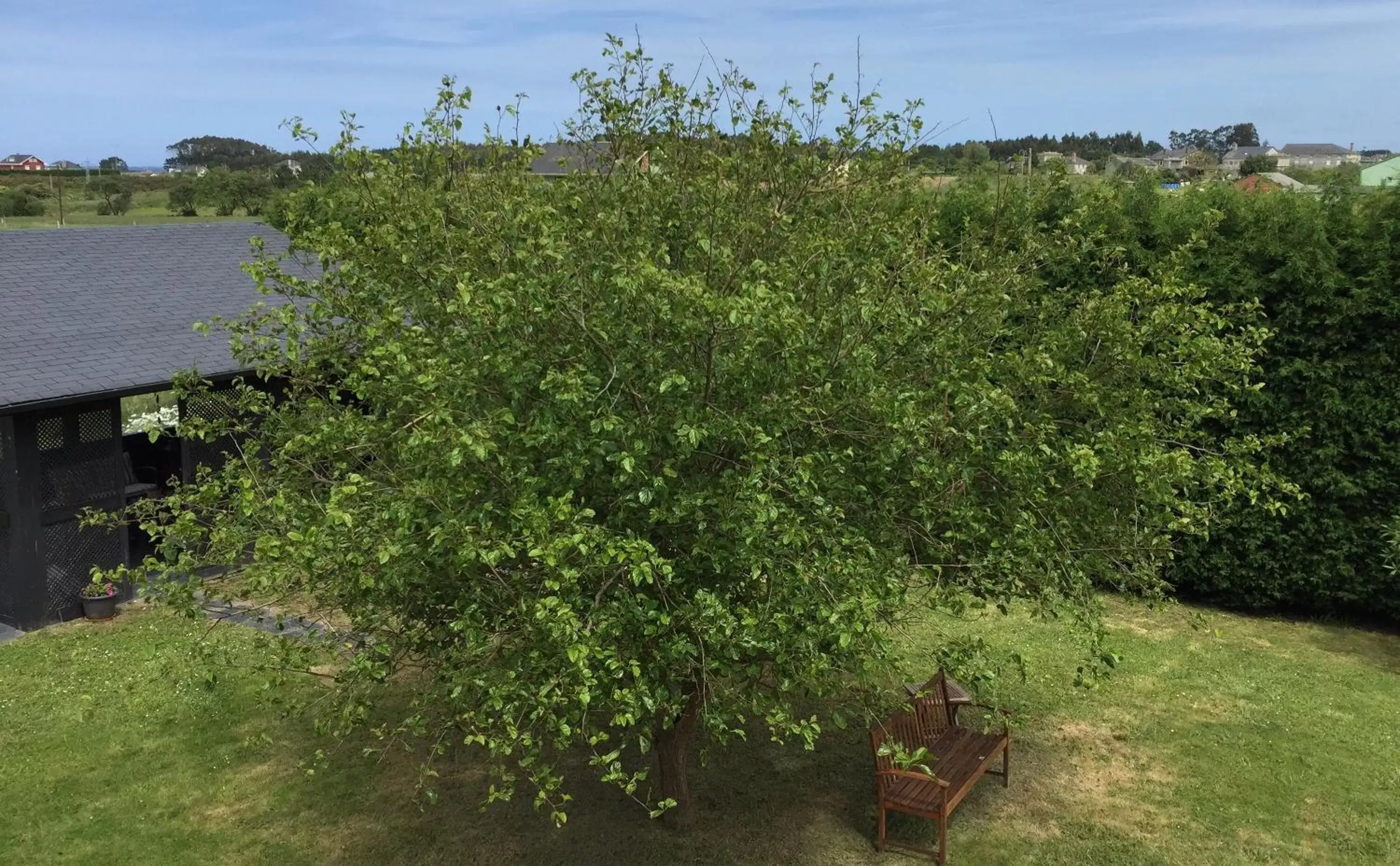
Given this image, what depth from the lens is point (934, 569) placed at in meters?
5.22

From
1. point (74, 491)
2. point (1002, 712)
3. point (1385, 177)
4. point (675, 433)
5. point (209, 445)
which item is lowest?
point (1002, 712)

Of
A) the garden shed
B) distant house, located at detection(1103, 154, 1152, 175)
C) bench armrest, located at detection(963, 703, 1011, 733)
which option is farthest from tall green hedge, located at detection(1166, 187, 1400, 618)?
the garden shed

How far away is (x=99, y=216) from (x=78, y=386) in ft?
147

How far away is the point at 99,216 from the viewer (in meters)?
Result: 48.5

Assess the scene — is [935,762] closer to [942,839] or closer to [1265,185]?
[942,839]

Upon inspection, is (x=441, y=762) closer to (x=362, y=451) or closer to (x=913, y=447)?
(x=362, y=451)

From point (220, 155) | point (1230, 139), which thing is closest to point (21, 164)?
point (220, 155)

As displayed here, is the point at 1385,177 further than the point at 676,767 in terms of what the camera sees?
Yes

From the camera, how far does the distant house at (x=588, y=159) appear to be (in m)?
5.98

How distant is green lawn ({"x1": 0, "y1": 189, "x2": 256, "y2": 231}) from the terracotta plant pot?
2681cm

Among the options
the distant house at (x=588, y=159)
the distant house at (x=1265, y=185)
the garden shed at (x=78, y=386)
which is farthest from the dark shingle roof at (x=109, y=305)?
the distant house at (x=1265, y=185)

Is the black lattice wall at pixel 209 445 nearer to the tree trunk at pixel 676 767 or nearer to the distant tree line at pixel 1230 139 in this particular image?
the tree trunk at pixel 676 767

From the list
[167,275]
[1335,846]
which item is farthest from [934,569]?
[167,275]

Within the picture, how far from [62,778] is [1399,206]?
11.5 meters
